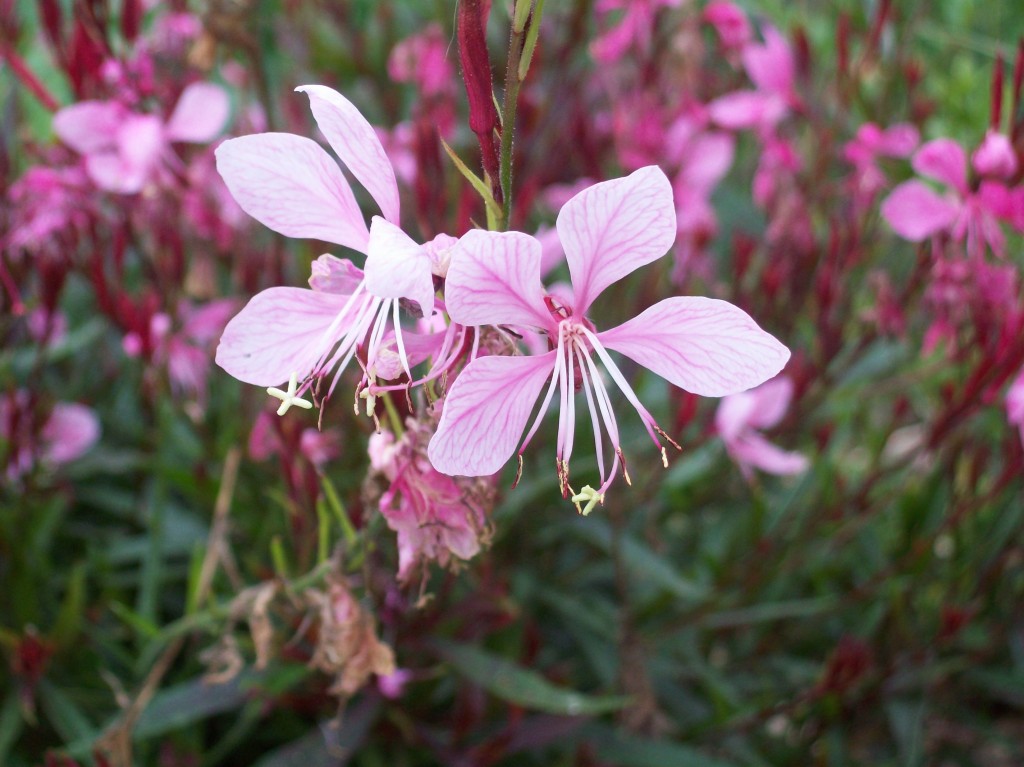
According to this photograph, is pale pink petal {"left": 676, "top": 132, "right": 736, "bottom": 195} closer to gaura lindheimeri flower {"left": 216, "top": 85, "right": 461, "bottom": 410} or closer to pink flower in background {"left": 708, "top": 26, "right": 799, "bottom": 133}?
pink flower in background {"left": 708, "top": 26, "right": 799, "bottom": 133}

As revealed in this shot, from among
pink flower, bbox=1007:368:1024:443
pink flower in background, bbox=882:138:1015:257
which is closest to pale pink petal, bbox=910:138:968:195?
pink flower in background, bbox=882:138:1015:257

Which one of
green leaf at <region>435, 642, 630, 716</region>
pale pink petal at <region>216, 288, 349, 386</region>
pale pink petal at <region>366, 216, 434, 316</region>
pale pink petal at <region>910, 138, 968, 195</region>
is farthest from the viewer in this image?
pale pink petal at <region>910, 138, 968, 195</region>

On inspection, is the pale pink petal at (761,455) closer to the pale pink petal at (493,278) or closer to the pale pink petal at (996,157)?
the pale pink petal at (996,157)

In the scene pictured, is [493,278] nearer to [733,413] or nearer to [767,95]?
[733,413]

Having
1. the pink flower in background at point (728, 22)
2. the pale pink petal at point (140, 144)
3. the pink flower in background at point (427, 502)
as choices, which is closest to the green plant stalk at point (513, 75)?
the pink flower in background at point (427, 502)

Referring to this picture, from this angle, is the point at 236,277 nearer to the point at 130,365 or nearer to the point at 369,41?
the point at 130,365

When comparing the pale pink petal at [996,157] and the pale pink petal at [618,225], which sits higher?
the pale pink petal at [618,225]

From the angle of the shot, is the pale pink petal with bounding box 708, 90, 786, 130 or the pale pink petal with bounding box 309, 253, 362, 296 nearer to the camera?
the pale pink petal with bounding box 309, 253, 362, 296
